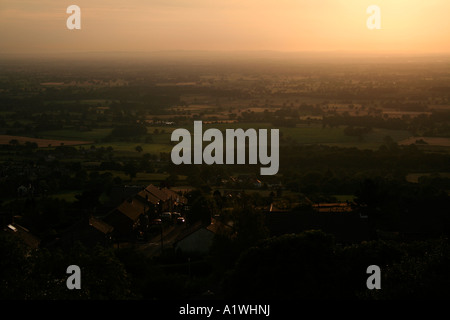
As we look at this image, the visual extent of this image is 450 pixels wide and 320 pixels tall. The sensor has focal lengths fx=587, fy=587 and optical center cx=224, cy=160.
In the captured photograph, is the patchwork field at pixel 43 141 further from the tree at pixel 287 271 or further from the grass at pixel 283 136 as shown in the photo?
the tree at pixel 287 271

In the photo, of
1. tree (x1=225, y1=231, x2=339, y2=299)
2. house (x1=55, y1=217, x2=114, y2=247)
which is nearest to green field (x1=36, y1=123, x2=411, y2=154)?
house (x1=55, y1=217, x2=114, y2=247)

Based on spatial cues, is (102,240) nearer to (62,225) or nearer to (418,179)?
(62,225)

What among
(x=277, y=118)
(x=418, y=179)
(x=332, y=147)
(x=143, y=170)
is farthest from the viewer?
(x=277, y=118)

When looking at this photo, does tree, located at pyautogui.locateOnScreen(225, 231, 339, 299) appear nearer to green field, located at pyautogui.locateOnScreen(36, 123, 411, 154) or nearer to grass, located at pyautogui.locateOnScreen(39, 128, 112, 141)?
green field, located at pyautogui.locateOnScreen(36, 123, 411, 154)

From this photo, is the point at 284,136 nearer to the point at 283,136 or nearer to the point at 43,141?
the point at 283,136

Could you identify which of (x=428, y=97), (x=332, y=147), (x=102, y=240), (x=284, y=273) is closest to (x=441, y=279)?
(x=284, y=273)

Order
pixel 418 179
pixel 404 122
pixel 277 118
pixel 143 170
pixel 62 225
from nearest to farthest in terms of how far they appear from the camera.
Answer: pixel 62 225
pixel 418 179
pixel 143 170
pixel 404 122
pixel 277 118

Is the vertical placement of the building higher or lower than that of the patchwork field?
lower

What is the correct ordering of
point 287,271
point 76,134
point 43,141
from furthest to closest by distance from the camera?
point 76,134 → point 43,141 → point 287,271

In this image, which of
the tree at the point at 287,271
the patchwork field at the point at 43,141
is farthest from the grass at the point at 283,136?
the tree at the point at 287,271

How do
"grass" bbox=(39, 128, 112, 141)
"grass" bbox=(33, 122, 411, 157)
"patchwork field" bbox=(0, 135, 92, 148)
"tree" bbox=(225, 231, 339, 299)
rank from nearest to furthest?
1. "tree" bbox=(225, 231, 339, 299)
2. "grass" bbox=(33, 122, 411, 157)
3. "patchwork field" bbox=(0, 135, 92, 148)
4. "grass" bbox=(39, 128, 112, 141)

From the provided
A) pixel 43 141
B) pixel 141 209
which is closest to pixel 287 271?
pixel 141 209
